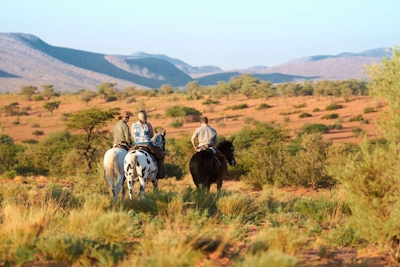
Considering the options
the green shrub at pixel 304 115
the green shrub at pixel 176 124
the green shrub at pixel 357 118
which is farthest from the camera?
the green shrub at pixel 304 115

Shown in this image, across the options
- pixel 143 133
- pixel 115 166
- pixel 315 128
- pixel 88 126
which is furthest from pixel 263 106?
pixel 115 166

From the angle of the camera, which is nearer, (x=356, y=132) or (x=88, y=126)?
(x=88, y=126)

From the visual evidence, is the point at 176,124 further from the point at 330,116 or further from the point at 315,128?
the point at 330,116

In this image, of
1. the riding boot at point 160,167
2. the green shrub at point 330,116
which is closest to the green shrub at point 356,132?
the green shrub at point 330,116

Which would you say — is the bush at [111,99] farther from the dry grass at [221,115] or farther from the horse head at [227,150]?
the horse head at [227,150]

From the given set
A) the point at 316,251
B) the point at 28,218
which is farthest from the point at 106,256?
the point at 316,251

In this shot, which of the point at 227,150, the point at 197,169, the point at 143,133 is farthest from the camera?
the point at 227,150

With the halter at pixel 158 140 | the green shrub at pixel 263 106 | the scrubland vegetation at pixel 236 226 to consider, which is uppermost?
the halter at pixel 158 140

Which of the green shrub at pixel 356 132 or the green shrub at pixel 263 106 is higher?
the green shrub at pixel 263 106

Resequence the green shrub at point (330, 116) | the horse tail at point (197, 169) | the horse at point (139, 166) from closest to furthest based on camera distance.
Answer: the horse at point (139, 166) < the horse tail at point (197, 169) < the green shrub at point (330, 116)

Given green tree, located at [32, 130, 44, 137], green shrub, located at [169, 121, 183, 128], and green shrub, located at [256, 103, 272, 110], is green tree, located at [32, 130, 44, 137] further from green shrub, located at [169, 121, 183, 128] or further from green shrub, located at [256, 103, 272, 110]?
green shrub, located at [256, 103, 272, 110]

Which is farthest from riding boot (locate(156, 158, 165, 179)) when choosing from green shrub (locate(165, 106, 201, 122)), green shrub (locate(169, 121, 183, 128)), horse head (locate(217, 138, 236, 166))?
green shrub (locate(165, 106, 201, 122))

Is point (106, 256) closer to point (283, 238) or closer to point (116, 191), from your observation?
point (283, 238)

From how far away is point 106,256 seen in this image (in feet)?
20.2
